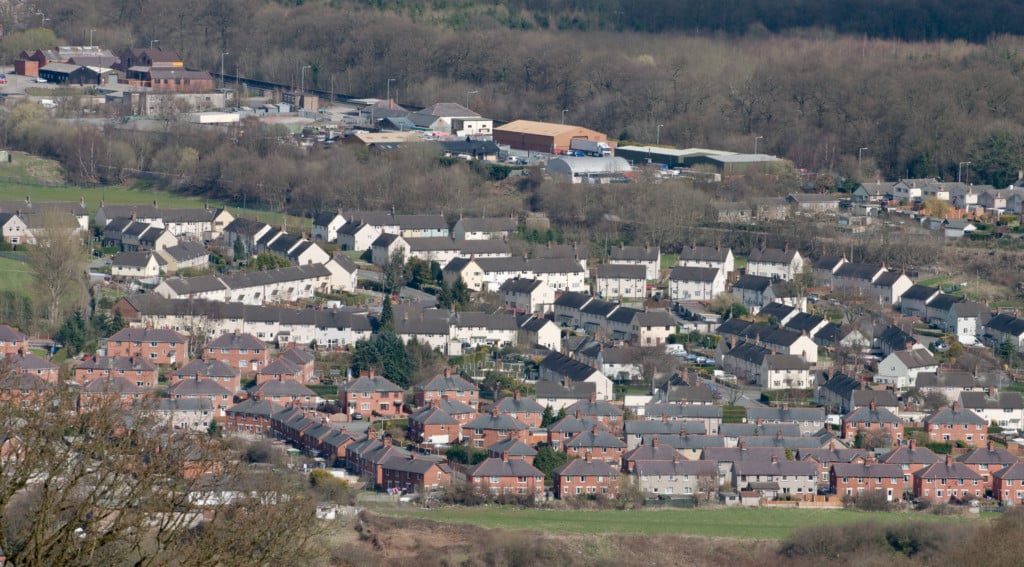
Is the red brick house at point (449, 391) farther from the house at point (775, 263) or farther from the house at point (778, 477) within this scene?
the house at point (775, 263)

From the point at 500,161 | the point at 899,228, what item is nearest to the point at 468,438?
the point at 899,228

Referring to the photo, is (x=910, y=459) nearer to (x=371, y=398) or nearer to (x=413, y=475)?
(x=413, y=475)

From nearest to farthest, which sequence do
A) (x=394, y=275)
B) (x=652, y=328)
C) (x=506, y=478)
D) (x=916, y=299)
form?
(x=506, y=478) → (x=652, y=328) → (x=916, y=299) → (x=394, y=275)

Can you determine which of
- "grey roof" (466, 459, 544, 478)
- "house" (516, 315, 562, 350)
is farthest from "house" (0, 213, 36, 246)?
"grey roof" (466, 459, 544, 478)

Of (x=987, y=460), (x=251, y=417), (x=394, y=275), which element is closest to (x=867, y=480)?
(x=987, y=460)

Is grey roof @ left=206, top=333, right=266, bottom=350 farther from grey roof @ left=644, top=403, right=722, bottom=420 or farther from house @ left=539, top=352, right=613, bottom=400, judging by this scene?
grey roof @ left=644, top=403, right=722, bottom=420

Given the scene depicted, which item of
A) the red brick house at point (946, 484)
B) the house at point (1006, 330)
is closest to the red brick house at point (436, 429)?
the red brick house at point (946, 484)
